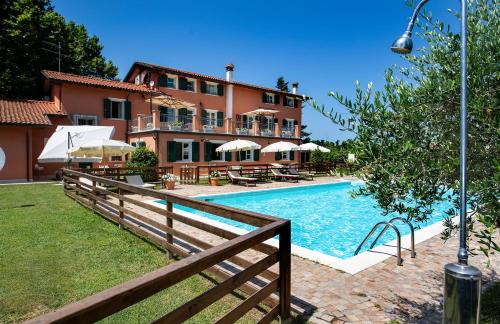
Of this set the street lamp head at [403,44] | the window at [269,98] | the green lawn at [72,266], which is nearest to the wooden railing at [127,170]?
the green lawn at [72,266]

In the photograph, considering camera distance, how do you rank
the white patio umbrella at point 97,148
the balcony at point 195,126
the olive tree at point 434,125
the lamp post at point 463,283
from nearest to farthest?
the lamp post at point 463,283 < the olive tree at point 434,125 < the white patio umbrella at point 97,148 < the balcony at point 195,126

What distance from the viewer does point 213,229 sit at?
409cm

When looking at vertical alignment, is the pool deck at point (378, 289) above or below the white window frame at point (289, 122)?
below

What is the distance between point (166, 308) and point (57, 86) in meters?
23.8

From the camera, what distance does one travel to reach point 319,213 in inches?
521

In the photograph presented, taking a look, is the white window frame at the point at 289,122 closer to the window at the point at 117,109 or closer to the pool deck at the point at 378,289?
the window at the point at 117,109

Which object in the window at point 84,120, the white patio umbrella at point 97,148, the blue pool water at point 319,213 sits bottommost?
the blue pool water at point 319,213

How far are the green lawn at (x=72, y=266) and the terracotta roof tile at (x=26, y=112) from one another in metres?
13.0

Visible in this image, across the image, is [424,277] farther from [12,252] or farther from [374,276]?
[12,252]

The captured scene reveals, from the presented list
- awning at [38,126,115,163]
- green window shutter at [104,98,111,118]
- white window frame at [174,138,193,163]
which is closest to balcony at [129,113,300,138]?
white window frame at [174,138,193,163]

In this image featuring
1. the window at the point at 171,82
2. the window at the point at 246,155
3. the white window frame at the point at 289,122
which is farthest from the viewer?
the white window frame at the point at 289,122

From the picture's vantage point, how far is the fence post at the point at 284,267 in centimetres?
350

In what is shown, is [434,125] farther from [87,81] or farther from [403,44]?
[87,81]

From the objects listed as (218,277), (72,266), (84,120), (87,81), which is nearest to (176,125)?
(84,120)
